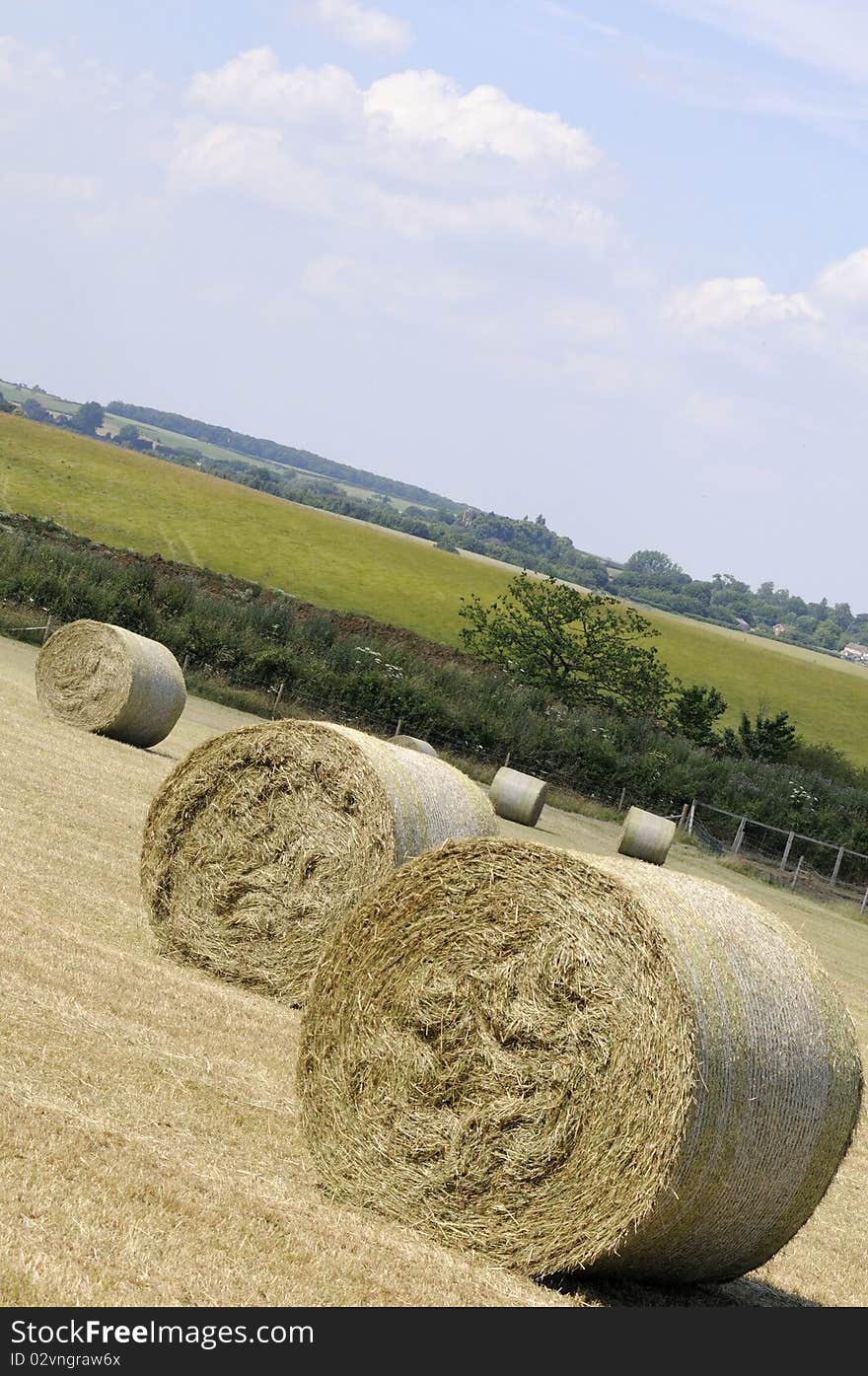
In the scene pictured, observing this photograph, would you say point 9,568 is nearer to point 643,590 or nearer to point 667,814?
point 667,814

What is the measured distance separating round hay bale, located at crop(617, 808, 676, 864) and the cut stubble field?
18.0 m

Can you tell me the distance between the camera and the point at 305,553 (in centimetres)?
8025

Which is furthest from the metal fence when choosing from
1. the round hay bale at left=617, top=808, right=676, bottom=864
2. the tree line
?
the tree line

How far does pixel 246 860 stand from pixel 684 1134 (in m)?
5.45

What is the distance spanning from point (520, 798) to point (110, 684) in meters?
10.0

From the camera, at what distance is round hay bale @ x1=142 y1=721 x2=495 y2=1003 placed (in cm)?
1041

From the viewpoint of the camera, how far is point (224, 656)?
36.6m

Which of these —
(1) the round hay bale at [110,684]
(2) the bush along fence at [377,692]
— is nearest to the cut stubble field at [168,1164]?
(1) the round hay bale at [110,684]

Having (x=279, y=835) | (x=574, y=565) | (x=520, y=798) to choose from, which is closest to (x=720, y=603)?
(x=574, y=565)

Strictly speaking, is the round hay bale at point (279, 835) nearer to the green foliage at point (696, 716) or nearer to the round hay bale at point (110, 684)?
the round hay bale at point (110, 684)

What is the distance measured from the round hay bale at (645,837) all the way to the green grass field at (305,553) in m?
39.3

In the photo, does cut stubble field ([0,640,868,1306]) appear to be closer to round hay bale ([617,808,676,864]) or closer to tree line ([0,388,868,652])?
round hay bale ([617,808,676,864])

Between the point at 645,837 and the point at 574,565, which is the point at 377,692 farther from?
the point at 574,565

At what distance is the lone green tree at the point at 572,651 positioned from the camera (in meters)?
56.5
